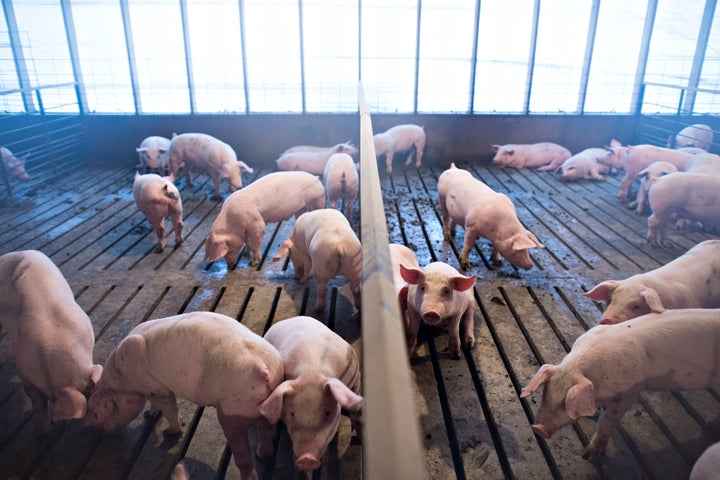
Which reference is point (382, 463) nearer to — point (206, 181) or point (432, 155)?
point (206, 181)

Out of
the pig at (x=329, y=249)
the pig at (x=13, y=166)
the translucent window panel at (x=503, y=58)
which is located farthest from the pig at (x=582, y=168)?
the pig at (x=13, y=166)

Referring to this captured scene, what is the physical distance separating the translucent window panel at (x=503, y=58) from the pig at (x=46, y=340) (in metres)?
7.69

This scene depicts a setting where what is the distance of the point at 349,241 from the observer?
356cm

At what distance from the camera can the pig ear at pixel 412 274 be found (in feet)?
9.48

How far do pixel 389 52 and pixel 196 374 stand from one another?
794cm

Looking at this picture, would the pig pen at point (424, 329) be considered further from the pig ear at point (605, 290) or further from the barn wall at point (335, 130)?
the barn wall at point (335, 130)

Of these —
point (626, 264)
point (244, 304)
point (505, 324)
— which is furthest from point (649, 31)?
point (244, 304)

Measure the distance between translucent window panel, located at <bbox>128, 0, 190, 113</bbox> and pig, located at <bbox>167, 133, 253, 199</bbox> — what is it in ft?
6.64

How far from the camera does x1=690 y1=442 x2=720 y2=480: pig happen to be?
1824 mm

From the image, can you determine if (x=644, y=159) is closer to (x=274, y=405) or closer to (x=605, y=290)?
(x=605, y=290)

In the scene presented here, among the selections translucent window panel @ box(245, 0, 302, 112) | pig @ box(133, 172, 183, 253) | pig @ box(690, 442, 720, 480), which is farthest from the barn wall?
pig @ box(690, 442, 720, 480)

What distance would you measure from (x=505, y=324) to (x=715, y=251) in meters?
1.53

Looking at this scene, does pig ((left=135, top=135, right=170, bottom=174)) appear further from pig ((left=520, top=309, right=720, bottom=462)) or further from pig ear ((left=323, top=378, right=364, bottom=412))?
pig ((left=520, top=309, right=720, bottom=462))

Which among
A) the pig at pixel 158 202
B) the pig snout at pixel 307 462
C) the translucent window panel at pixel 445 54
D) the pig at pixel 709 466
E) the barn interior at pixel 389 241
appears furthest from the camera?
the translucent window panel at pixel 445 54
